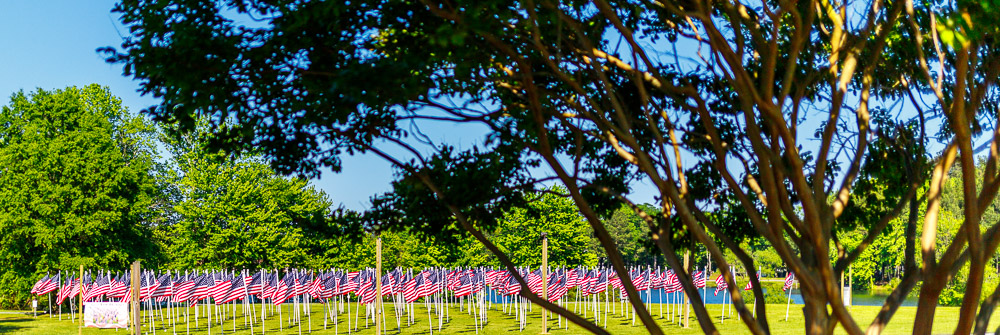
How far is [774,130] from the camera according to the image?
6789mm

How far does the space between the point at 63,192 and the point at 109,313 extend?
31.2ft

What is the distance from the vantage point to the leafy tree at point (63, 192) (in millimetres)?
37625

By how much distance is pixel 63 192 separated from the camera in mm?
37625

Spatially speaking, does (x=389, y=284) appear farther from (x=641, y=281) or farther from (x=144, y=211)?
(x=144, y=211)

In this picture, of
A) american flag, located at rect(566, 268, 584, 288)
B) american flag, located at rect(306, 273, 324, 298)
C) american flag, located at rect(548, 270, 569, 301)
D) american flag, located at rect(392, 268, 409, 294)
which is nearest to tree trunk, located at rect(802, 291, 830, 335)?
american flag, located at rect(392, 268, 409, 294)

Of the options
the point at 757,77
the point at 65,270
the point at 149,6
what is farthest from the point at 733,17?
the point at 65,270

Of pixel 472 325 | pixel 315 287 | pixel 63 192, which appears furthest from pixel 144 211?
pixel 472 325

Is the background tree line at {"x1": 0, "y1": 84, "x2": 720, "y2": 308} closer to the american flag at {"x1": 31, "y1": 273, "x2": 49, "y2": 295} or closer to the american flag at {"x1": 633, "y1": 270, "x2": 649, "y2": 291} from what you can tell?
the american flag at {"x1": 31, "y1": 273, "x2": 49, "y2": 295}

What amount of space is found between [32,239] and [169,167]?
10.1m

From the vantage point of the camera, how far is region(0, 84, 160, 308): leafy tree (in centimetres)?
3762

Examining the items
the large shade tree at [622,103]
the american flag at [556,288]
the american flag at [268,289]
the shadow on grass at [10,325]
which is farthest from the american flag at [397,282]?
the large shade tree at [622,103]

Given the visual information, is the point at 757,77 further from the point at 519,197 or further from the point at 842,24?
the point at 519,197

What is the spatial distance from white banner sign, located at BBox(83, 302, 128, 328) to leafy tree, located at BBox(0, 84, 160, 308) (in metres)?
8.07

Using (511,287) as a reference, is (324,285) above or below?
above
